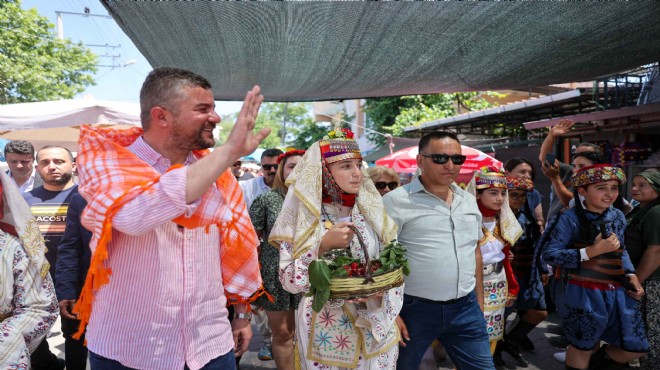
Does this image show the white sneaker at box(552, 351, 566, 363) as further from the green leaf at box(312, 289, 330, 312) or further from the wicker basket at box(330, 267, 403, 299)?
the green leaf at box(312, 289, 330, 312)

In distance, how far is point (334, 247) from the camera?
8.13ft

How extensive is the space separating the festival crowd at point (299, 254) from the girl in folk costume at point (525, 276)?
0.06ft

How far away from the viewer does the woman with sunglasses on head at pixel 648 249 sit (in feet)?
12.3

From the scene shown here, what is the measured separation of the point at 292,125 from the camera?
58094mm

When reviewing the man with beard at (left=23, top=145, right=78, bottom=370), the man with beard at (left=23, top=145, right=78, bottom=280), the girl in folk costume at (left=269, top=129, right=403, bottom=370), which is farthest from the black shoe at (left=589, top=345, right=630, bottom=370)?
the man with beard at (left=23, top=145, right=78, bottom=280)

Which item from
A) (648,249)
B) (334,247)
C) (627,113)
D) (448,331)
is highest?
(627,113)

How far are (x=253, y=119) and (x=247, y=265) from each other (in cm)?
88

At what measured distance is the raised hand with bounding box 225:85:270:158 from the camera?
135 centimetres

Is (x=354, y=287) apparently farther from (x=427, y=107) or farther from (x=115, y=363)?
(x=427, y=107)

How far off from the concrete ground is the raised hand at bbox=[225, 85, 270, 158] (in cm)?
345

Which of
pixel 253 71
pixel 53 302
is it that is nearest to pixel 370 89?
pixel 253 71

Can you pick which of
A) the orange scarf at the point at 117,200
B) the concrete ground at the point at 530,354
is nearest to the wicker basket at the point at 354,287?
the orange scarf at the point at 117,200

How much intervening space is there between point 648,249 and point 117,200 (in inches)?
167

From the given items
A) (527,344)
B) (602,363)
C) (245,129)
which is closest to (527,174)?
(527,344)
